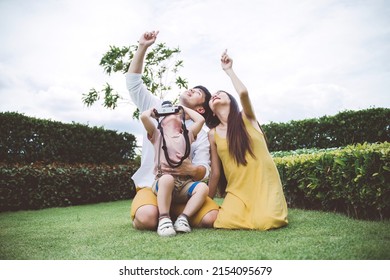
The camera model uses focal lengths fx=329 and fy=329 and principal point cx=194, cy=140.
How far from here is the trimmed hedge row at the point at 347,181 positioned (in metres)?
3.29

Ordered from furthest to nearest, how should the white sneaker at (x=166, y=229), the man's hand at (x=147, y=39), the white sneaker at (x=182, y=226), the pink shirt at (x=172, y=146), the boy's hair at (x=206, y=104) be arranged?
the boy's hair at (x=206, y=104) < the man's hand at (x=147, y=39) < the pink shirt at (x=172, y=146) < the white sneaker at (x=182, y=226) < the white sneaker at (x=166, y=229)

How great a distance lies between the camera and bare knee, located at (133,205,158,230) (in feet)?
10.0

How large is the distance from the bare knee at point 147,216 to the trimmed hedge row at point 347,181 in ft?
6.87

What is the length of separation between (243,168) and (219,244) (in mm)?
922

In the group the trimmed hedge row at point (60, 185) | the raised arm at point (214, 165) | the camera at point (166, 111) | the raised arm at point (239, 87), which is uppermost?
the raised arm at point (239, 87)

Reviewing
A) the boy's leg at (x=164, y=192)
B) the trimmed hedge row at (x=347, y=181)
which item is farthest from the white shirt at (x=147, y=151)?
the trimmed hedge row at (x=347, y=181)

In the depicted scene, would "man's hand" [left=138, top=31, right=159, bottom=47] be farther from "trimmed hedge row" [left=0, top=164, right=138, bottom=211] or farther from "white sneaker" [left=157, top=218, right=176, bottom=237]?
"trimmed hedge row" [left=0, top=164, right=138, bottom=211]

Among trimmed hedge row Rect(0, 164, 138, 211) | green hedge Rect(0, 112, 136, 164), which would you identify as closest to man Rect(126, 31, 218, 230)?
trimmed hedge row Rect(0, 164, 138, 211)

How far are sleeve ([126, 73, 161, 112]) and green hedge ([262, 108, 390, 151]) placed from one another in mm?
5601

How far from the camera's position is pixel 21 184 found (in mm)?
6227

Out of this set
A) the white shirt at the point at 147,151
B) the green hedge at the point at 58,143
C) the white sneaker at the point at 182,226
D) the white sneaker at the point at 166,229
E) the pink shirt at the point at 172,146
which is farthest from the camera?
the green hedge at the point at 58,143

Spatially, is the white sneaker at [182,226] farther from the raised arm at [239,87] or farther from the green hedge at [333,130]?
the green hedge at [333,130]
